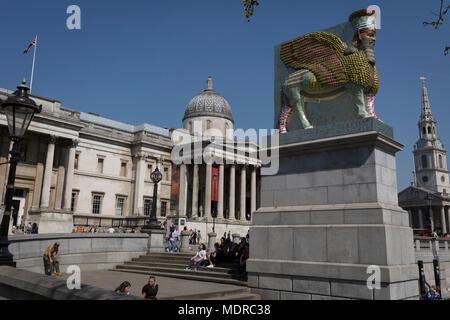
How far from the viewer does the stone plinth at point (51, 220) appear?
3797 cm

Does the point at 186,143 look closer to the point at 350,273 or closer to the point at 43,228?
the point at 43,228

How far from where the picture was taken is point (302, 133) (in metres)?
10.4

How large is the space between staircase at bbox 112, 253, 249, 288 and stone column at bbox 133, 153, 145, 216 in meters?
34.6

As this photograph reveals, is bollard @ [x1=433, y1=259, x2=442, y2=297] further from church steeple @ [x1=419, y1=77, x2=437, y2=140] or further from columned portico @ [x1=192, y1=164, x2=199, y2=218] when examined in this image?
church steeple @ [x1=419, y1=77, x2=437, y2=140]

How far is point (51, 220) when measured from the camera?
38625 mm

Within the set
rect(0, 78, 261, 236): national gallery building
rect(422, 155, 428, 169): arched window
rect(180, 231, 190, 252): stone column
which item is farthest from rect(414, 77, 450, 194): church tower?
rect(180, 231, 190, 252): stone column

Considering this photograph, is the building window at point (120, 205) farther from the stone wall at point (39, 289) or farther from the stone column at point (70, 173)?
the stone wall at point (39, 289)

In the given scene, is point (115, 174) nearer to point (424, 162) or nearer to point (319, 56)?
point (319, 56)

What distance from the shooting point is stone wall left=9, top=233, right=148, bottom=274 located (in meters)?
13.4

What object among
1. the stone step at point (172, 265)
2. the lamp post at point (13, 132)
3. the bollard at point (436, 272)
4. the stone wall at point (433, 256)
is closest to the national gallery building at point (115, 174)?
the stone wall at point (433, 256)

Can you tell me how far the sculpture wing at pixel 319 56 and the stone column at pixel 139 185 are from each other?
4283 centimetres

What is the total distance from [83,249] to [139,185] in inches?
1425
